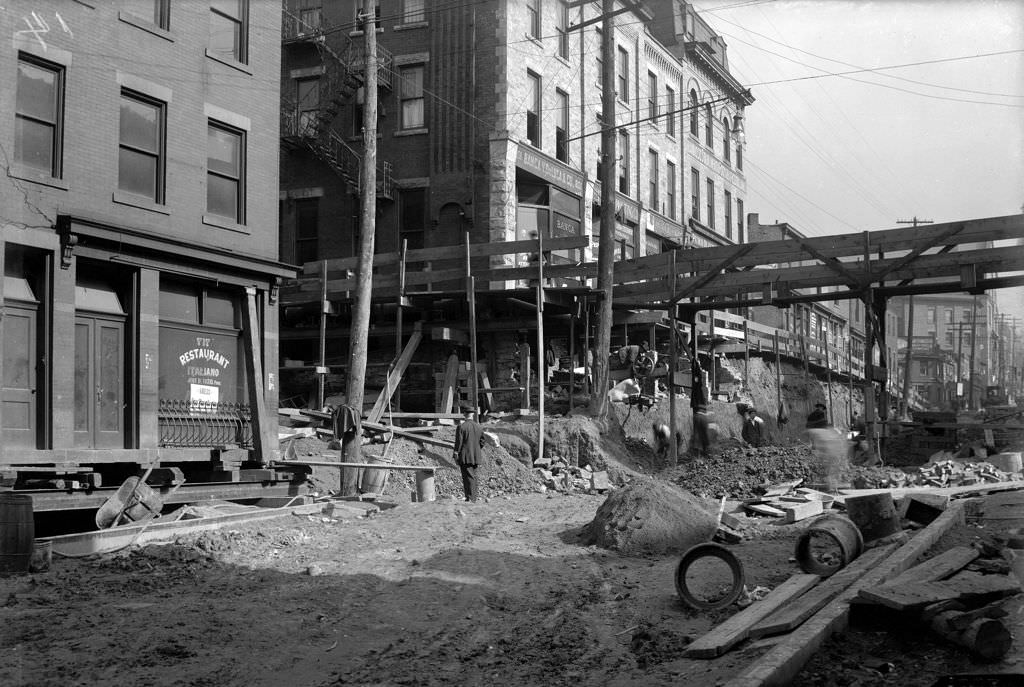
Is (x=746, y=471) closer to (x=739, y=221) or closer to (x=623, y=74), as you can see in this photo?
(x=623, y=74)

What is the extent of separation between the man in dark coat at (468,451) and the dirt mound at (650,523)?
523cm

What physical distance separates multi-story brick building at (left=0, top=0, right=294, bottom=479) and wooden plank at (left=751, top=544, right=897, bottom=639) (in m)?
10.6

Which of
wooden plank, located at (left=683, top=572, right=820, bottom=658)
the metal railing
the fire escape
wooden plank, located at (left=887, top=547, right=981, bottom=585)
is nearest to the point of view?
wooden plank, located at (left=683, top=572, right=820, bottom=658)

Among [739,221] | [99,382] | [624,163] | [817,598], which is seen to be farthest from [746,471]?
[739,221]

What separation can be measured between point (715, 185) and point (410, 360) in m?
23.5

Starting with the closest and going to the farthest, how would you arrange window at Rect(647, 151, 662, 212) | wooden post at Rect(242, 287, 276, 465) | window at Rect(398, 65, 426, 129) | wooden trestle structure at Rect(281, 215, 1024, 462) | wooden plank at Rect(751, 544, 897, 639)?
wooden plank at Rect(751, 544, 897, 639) < wooden post at Rect(242, 287, 276, 465) < wooden trestle structure at Rect(281, 215, 1024, 462) < window at Rect(398, 65, 426, 129) < window at Rect(647, 151, 662, 212)

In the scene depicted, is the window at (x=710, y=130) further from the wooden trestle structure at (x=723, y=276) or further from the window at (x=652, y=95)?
the wooden trestle structure at (x=723, y=276)

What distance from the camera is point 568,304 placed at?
26031 mm

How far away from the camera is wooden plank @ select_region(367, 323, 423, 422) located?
23.0 meters

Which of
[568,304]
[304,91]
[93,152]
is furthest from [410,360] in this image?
[93,152]

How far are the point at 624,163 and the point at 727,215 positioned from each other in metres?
12.4

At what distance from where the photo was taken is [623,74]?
120ft

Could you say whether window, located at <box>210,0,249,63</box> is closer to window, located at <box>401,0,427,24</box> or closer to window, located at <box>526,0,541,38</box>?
window, located at <box>401,0,427,24</box>

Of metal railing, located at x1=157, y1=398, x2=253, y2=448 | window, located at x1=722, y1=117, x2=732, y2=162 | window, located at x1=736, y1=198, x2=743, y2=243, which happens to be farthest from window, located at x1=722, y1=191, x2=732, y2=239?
metal railing, located at x1=157, y1=398, x2=253, y2=448
